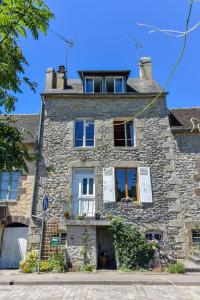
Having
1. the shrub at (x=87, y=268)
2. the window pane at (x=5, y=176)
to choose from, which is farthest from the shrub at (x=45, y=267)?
the window pane at (x=5, y=176)

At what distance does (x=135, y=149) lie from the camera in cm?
1129

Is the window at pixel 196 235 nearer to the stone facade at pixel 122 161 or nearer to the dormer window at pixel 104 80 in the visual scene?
the stone facade at pixel 122 161

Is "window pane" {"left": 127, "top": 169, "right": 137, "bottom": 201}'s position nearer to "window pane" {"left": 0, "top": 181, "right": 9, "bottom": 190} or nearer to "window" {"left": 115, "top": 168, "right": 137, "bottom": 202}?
"window" {"left": 115, "top": 168, "right": 137, "bottom": 202}

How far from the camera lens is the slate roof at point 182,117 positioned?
38.7 ft

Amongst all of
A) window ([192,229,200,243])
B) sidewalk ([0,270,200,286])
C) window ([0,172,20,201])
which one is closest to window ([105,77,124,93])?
window ([0,172,20,201])

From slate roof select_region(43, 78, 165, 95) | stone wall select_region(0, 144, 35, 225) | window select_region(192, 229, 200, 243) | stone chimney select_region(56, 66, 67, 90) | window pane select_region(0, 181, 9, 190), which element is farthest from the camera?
stone chimney select_region(56, 66, 67, 90)

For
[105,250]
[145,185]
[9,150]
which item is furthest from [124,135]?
[9,150]

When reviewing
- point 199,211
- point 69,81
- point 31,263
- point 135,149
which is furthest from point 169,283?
point 69,81

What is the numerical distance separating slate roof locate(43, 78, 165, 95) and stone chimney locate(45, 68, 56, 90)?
45cm

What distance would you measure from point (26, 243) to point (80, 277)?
355 centimetres

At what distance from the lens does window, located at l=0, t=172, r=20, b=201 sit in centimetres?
1078

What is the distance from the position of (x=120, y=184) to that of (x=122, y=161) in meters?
1.05

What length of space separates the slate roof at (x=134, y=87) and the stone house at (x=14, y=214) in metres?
3.77

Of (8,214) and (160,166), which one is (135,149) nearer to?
(160,166)
